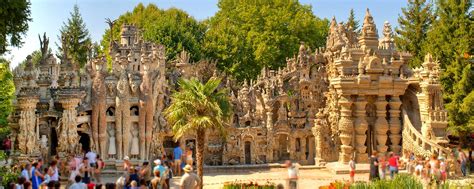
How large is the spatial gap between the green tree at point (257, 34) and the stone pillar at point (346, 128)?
687 inches

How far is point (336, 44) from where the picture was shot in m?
29.6

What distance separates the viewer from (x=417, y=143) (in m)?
25.8

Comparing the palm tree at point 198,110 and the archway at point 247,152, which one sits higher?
the palm tree at point 198,110

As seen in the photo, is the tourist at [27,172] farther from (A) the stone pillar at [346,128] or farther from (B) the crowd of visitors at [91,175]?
(A) the stone pillar at [346,128]

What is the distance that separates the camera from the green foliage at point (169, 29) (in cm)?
4334

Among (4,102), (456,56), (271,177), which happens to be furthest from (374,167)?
(4,102)

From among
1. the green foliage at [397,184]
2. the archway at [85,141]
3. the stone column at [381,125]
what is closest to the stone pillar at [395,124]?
the stone column at [381,125]

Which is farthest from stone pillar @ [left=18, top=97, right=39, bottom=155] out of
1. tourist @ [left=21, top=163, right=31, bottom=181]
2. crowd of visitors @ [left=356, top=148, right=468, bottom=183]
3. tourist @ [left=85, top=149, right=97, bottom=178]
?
crowd of visitors @ [left=356, top=148, right=468, bottom=183]

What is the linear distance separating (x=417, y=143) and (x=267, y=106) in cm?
716

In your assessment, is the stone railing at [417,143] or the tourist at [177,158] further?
the tourist at [177,158]

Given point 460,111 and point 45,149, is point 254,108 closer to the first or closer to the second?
point 45,149

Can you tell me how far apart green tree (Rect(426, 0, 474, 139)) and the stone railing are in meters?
8.46

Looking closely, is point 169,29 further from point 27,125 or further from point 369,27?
point 27,125

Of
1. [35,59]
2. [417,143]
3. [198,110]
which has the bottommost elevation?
[417,143]
